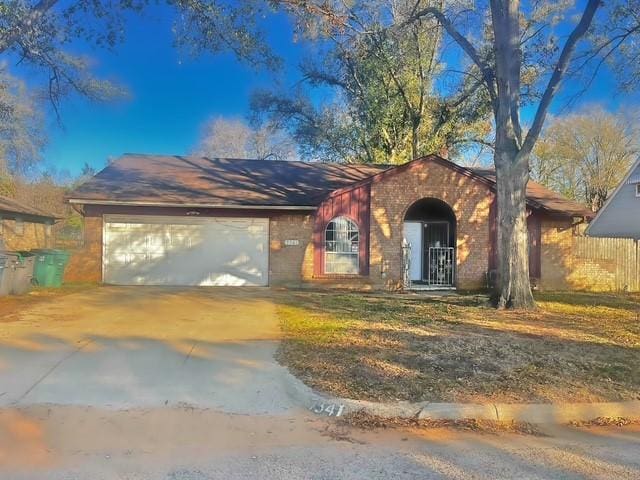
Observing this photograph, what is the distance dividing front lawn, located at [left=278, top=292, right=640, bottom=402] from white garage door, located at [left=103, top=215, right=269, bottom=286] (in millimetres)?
5035

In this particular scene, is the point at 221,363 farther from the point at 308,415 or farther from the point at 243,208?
the point at 243,208

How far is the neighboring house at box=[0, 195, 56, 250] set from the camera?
67.6 ft

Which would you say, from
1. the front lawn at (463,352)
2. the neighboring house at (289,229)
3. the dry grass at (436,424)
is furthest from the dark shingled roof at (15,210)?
the dry grass at (436,424)

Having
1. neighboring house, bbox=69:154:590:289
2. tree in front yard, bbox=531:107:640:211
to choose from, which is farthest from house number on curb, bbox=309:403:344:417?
tree in front yard, bbox=531:107:640:211

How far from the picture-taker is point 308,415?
17.5 ft

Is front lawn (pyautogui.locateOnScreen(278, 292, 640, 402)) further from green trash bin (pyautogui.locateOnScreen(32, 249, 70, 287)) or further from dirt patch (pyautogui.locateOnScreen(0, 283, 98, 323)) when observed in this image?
green trash bin (pyautogui.locateOnScreen(32, 249, 70, 287))

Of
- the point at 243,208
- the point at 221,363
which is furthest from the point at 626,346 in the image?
the point at 243,208

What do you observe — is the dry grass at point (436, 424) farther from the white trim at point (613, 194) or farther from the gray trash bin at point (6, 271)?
the white trim at point (613, 194)

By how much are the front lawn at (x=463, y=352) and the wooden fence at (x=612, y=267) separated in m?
6.37

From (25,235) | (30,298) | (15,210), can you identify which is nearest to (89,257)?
(30,298)

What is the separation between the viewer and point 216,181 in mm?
19078

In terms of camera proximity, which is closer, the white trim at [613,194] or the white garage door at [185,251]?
the white garage door at [185,251]

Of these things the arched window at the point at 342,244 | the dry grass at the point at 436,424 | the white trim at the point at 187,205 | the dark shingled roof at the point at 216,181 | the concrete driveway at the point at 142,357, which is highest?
the dark shingled roof at the point at 216,181

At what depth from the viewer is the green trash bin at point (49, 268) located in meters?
15.3
